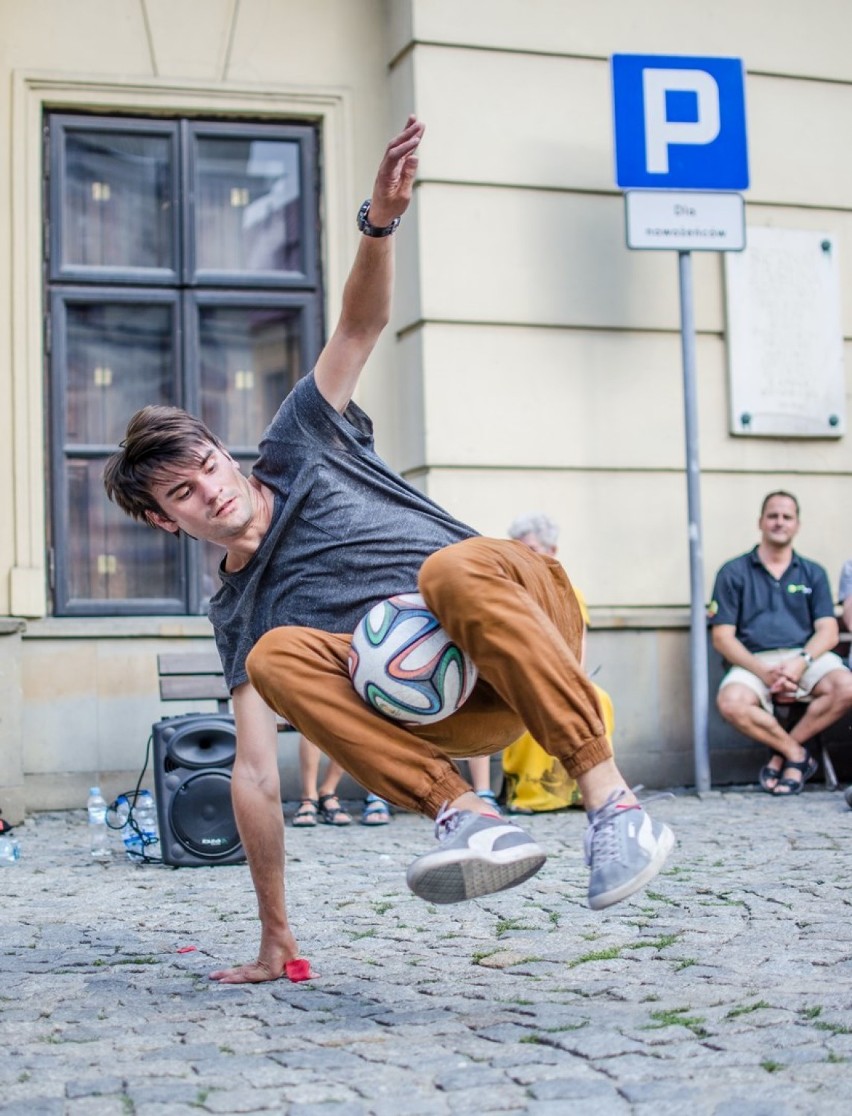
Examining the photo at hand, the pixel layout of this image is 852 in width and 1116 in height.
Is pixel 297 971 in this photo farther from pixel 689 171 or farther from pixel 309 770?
pixel 689 171

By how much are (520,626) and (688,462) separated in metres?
5.29

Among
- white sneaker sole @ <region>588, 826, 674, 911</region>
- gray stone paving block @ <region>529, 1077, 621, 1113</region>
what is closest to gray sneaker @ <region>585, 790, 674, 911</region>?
white sneaker sole @ <region>588, 826, 674, 911</region>

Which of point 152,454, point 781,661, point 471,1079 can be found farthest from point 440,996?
point 781,661

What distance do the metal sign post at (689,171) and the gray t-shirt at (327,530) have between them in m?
4.62

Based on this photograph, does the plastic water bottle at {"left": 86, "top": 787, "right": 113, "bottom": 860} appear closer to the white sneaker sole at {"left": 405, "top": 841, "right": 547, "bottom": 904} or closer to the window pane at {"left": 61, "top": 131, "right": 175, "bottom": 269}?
the window pane at {"left": 61, "top": 131, "right": 175, "bottom": 269}

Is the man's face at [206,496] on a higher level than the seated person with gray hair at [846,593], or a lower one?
higher

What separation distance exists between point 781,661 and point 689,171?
2.75 metres

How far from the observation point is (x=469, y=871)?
11.0 feet

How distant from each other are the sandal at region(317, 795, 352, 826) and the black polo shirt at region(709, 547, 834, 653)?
245 centimetres

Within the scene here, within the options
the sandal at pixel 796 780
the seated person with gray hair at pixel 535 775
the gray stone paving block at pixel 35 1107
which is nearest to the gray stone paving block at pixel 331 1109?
the gray stone paving block at pixel 35 1107

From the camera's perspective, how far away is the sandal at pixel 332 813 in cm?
779

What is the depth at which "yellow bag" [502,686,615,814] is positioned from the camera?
810 centimetres

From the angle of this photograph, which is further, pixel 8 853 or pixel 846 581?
pixel 846 581

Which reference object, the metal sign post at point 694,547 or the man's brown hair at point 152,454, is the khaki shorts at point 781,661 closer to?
the metal sign post at point 694,547
